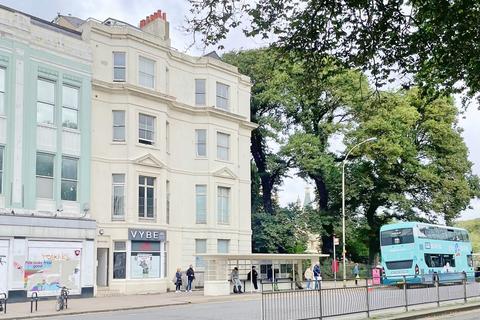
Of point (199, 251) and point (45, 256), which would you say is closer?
point (45, 256)

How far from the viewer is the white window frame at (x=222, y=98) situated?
42375mm

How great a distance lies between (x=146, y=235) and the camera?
35.4 m

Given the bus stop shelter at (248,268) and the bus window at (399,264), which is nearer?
the bus stop shelter at (248,268)

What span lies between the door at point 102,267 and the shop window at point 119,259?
1.89 ft

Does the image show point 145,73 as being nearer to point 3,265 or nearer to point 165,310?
point 3,265

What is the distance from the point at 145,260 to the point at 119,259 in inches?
65.2

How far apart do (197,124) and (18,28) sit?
1422cm

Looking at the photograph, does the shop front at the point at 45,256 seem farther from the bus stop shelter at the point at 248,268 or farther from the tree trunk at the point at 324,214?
the tree trunk at the point at 324,214

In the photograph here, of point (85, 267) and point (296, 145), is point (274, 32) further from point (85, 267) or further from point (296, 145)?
point (296, 145)

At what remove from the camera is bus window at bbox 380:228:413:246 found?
121ft

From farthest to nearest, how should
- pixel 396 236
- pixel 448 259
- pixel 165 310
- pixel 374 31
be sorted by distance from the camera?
pixel 448 259 → pixel 396 236 → pixel 165 310 → pixel 374 31

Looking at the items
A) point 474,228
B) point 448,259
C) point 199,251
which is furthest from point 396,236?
point 474,228

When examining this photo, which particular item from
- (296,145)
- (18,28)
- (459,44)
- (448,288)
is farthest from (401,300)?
(296,145)

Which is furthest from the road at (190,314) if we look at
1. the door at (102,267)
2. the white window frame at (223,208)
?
the white window frame at (223,208)
